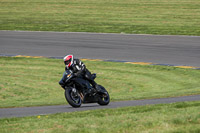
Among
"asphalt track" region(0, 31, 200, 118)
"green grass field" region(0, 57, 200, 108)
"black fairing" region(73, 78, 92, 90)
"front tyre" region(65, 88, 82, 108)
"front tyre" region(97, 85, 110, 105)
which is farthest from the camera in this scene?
"asphalt track" region(0, 31, 200, 118)

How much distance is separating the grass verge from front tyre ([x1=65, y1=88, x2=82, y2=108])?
1453 millimetres

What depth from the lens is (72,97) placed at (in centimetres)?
1135

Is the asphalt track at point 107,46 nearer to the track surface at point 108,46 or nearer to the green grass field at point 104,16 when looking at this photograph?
the track surface at point 108,46

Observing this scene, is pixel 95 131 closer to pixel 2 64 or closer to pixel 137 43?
pixel 2 64

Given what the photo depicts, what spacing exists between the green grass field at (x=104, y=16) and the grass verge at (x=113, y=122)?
802 inches

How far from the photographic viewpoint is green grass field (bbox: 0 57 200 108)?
14.4 meters

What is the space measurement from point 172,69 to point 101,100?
7.74 m

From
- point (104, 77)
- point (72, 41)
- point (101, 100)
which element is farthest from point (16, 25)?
point (101, 100)

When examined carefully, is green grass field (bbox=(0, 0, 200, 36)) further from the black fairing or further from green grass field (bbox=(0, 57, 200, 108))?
the black fairing

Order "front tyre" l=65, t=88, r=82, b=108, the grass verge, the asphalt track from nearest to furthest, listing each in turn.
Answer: the grass verge < "front tyre" l=65, t=88, r=82, b=108 < the asphalt track

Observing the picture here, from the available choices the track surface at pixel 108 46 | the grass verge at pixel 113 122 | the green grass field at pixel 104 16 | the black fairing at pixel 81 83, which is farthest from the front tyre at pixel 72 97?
the green grass field at pixel 104 16

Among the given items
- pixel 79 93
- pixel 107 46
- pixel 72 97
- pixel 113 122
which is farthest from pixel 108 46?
pixel 113 122

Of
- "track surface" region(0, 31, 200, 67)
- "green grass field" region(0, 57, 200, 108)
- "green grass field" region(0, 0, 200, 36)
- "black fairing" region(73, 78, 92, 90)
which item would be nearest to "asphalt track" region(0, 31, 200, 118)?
"track surface" region(0, 31, 200, 67)

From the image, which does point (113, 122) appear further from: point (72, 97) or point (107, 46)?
point (107, 46)
